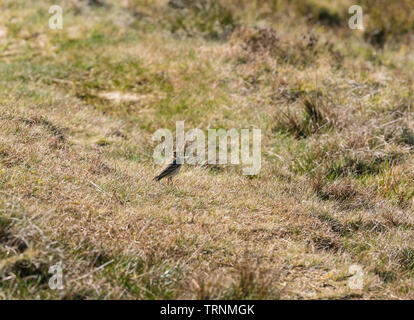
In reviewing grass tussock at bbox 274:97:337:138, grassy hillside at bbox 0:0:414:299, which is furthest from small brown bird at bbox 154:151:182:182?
grass tussock at bbox 274:97:337:138

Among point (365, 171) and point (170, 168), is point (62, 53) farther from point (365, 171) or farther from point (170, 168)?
point (365, 171)

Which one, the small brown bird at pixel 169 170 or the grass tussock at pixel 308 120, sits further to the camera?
the grass tussock at pixel 308 120

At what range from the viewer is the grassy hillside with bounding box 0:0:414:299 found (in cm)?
431

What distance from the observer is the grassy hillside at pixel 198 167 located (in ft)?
14.1

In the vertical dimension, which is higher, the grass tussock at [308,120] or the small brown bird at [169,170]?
the grass tussock at [308,120]

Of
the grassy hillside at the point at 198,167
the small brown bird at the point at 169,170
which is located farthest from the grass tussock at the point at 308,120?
the small brown bird at the point at 169,170

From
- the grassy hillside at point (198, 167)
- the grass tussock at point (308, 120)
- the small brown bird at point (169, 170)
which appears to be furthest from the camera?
the grass tussock at point (308, 120)

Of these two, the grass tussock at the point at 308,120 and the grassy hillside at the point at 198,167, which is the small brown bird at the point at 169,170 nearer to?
the grassy hillside at the point at 198,167

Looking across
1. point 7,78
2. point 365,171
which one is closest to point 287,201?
point 365,171

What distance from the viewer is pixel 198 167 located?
23.0ft

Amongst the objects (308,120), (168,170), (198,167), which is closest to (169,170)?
(168,170)

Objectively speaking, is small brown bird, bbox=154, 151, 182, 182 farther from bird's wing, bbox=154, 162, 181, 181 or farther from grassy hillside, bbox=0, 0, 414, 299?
grassy hillside, bbox=0, 0, 414, 299

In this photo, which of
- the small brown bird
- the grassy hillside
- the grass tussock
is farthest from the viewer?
the grass tussock
